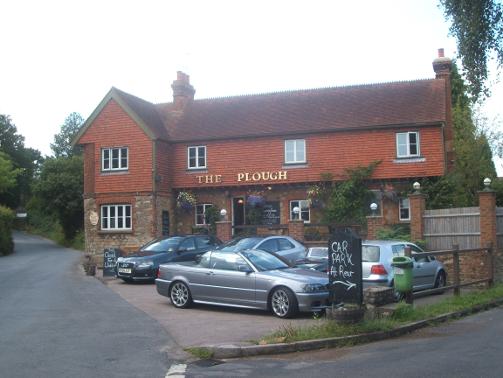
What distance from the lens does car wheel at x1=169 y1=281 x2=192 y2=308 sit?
47.2ft

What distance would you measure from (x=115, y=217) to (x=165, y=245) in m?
10.5

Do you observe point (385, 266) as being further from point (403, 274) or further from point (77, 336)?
point (77, 336)

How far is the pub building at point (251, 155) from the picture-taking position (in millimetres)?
28219

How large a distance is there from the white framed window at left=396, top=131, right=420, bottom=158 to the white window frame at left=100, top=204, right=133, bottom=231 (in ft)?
43.8

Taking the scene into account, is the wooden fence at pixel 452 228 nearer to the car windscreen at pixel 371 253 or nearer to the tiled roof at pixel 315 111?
the car windscreen at pixel 371 253

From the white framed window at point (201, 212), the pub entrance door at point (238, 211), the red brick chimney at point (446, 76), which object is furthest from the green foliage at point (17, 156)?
the red brick chimney at point (446, 76)

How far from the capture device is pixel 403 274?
1221 cm

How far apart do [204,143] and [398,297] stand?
19146mm

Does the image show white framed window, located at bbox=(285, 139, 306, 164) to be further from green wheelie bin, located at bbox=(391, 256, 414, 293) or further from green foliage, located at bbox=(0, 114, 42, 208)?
green foliage, located at bbox=(0, 114, 42, 208)

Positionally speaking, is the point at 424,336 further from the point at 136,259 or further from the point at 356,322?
the point at 136,259

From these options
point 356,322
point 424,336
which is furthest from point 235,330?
point 424,336

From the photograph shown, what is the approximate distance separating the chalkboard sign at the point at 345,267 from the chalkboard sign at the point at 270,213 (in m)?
18.6

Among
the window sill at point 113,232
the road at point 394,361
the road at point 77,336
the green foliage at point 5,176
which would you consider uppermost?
the green foliage at point 5,176

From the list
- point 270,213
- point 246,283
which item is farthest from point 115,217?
point 246,283
